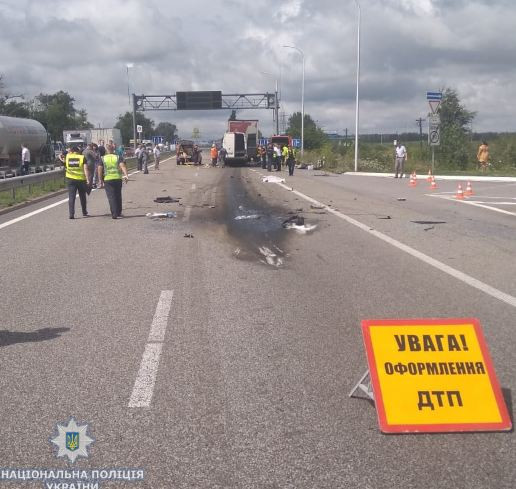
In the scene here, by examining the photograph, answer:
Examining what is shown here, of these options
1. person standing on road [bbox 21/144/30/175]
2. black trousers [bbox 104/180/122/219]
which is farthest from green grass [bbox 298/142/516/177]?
black trousers [bbox 104/180/122/219]

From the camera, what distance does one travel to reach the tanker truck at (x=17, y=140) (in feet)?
120

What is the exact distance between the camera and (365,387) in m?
4.28

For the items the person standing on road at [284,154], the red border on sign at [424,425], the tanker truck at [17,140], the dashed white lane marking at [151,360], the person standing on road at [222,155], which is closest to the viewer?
the red border on sign at [424,425]

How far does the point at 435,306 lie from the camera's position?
672cm

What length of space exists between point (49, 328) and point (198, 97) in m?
70.0

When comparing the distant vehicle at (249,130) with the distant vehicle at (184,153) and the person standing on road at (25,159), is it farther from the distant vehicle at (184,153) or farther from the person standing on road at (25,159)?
the person standing on road at (25,159)

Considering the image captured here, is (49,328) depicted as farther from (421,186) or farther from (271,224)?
(421,186)

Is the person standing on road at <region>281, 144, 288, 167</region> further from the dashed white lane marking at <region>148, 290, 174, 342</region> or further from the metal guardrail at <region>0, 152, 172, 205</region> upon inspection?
the dashed white lane marking at <region>148, 290, 174, 342</region>

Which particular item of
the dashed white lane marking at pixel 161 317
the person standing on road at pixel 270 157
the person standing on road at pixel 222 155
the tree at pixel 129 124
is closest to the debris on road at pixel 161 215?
the dashed white lane marking at pixel 161 317

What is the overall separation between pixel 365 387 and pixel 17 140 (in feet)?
126

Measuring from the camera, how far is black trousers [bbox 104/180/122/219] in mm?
14961

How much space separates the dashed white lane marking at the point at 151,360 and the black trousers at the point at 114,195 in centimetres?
841

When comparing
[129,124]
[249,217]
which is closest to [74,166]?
[249,217]

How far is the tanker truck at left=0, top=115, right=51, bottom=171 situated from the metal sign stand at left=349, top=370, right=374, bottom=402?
35.0m
